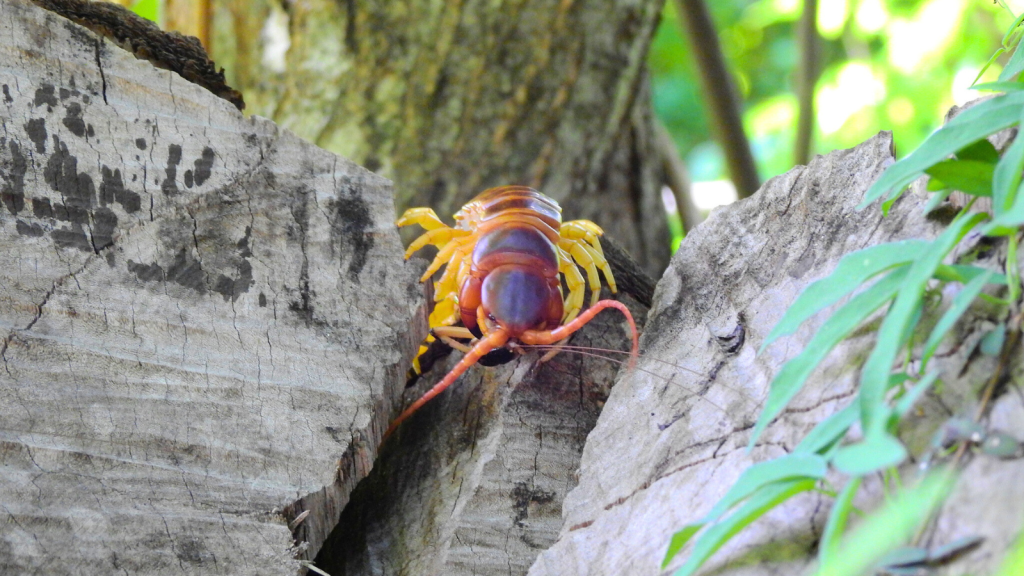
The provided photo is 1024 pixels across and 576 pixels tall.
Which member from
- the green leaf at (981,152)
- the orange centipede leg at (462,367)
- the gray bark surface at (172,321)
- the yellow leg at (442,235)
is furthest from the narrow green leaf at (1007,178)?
the yellow leg at (442,235)

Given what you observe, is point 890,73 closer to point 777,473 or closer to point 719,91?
point 719,91

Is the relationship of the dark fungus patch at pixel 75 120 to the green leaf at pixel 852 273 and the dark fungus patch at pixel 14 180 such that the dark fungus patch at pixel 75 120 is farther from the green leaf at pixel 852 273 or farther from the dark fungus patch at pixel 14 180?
the green leaf at pixel 852 273

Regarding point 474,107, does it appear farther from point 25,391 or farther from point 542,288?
point 25,391

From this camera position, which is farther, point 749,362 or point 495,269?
point 495,269

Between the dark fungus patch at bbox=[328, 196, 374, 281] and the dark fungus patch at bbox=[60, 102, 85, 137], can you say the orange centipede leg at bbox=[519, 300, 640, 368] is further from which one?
the dark fungus patch at bbox=[60, 102, 85, 137]

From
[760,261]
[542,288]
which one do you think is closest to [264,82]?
[542,288]

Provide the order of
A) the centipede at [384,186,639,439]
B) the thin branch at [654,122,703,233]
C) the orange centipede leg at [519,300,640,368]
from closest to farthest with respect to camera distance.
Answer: the orange centipede leg at [519,300,640,368], the centipede at [384,186,639,439], the thin branch at [654,122,703,233]

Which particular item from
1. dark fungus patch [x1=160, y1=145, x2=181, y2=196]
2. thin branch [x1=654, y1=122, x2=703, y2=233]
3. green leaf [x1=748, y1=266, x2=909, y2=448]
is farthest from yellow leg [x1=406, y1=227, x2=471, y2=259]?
thin branch [x1=654, y1=122, x2=703, y2=233]
